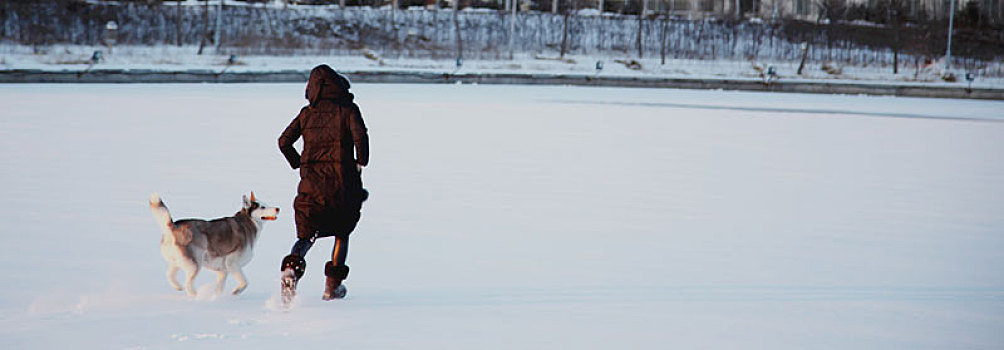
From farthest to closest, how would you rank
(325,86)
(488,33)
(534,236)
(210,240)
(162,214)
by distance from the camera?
(488,33) → (534,236) → (325,86) → (210,240) → (162,214)

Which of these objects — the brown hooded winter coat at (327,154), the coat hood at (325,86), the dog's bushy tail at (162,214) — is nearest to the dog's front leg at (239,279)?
the brown hooded winter coat at (327,154)

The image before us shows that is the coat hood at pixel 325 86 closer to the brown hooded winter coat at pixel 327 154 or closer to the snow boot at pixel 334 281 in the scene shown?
the brown hooded winter coat at pixel 327 154

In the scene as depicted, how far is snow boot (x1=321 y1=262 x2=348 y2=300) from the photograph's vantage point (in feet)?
20.4

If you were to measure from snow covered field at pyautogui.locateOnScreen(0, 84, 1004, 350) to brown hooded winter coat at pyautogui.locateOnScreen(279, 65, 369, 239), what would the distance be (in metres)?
0.51

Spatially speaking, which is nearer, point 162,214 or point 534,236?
point 162,214

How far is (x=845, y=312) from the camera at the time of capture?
6.61 m

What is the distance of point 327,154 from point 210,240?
72 centimetres

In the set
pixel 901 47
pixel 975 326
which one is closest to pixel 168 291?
pixel 975 326

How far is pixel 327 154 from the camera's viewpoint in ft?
19.7

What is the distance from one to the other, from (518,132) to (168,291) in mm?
10955

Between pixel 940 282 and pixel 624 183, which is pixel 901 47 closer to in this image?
pixel 624 183

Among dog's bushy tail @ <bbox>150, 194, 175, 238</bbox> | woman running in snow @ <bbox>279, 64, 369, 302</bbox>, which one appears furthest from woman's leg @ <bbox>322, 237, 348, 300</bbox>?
dog's bushy tail @ <bbox>150, 194, 175, 238</bbox>

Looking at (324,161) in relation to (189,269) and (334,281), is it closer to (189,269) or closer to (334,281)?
(334,281)

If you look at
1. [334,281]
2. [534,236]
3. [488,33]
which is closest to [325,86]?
[334,281]
